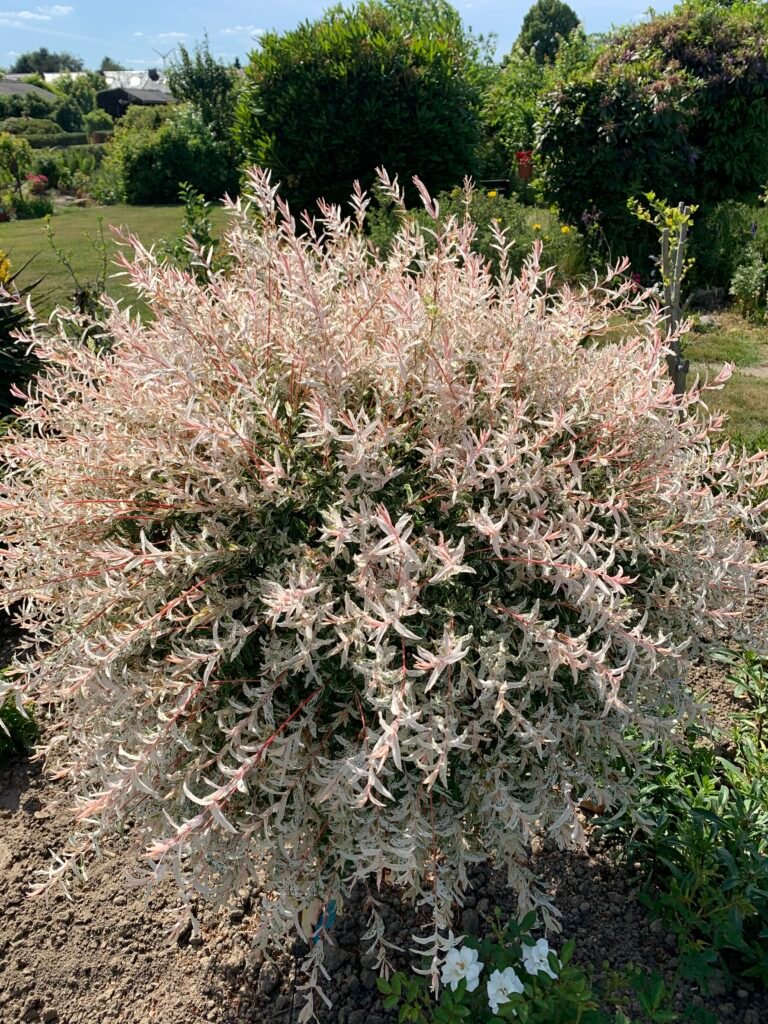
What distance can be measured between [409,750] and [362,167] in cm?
785

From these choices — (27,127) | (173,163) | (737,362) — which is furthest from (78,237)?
(27,127)

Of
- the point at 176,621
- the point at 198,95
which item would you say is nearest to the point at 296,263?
the point at 176,621

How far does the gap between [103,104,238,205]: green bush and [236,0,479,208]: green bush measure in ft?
43.7

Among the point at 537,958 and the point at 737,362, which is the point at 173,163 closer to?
the point at 737,362

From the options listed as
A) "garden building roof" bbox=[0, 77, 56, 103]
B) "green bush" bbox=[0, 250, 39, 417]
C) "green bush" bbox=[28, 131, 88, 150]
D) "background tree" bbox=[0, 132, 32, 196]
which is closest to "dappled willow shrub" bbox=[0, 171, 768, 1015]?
"green bush" bbox=[0, 250, 39, 417]

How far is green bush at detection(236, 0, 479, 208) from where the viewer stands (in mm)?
7922

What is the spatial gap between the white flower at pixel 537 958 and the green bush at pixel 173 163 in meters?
21.4

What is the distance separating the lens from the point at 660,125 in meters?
8.31

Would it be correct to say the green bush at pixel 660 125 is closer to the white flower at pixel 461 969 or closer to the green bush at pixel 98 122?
the white flower at pixel 461 969

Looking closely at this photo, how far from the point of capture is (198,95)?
2428 cm

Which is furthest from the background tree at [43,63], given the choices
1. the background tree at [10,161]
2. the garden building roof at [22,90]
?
the background tree at [10,161]

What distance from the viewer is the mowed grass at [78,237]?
10.6m

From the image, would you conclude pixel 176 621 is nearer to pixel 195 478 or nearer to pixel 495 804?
pixel 195 478

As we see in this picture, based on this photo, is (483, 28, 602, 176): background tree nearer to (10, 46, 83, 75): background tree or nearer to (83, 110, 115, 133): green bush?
(83, 110, 115, 133): green bush
